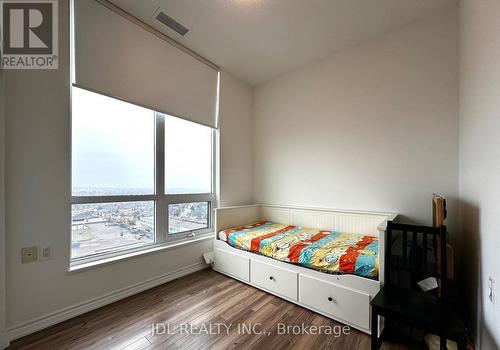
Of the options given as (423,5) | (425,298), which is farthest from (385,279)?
(423,5)

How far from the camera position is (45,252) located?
5.59ft

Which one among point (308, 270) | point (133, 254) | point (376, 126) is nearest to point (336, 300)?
point (308, 270)

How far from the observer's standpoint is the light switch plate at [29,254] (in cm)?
161

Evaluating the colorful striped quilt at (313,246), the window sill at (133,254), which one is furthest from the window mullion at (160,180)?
the colorful striped quilt at (313,246)

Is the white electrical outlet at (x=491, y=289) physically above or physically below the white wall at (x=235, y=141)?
below

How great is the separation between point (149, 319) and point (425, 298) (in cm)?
213

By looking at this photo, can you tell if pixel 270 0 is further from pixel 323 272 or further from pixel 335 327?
pixel 335 327

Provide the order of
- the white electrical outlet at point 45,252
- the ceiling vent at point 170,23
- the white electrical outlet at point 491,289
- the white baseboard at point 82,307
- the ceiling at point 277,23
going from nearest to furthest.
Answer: the white electrical outlet at point 491,289
the white baseboard at point 82,307
the white electrical outlet at point 45,252
the ceiling at point 277,23
the ceiling vent at point 170,23

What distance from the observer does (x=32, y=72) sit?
5.44 feet

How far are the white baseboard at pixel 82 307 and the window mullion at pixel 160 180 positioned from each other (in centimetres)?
45

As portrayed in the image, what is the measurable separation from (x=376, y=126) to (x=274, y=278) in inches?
82.7

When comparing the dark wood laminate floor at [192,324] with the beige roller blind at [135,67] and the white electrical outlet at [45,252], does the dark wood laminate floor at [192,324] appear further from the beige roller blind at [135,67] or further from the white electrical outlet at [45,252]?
the beige roller blind at [135,67]

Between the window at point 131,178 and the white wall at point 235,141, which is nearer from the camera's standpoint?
the window at point 131,178

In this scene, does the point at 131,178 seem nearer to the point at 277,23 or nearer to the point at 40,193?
the point at 40,193
